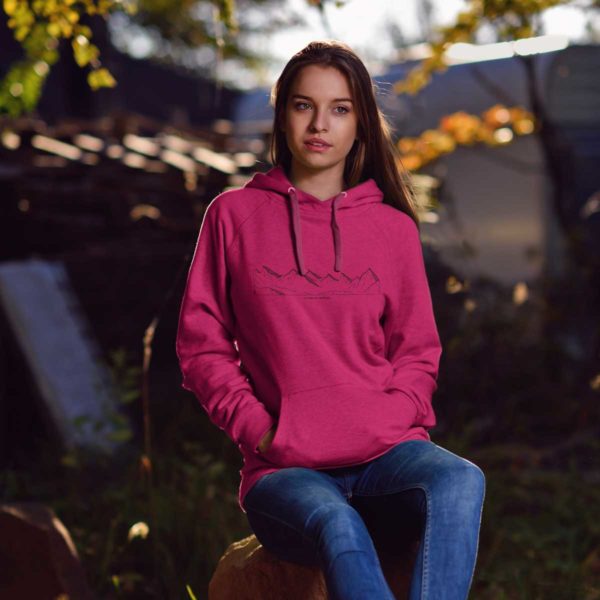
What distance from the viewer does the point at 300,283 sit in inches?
93.2

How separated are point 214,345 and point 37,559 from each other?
1353 millimetres

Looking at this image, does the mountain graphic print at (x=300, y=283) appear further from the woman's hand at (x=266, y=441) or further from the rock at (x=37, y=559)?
the rock at (x=37, y=559)

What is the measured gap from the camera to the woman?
87.8 inches

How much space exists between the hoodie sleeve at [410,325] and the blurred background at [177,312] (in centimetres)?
53

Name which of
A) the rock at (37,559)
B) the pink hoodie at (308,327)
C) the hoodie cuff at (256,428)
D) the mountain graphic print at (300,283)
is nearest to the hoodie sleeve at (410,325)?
the pink hoodie at (308,327)

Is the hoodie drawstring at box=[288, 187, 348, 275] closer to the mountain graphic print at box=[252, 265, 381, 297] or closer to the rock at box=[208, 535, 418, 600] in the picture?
the mountain graphic print at box=[252, 265, 381, 297]

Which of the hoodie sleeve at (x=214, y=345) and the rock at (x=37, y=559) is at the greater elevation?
the hoodie sleeve at (x=214, y=345)

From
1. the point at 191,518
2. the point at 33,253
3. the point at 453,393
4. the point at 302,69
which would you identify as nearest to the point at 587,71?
the point at 453,393

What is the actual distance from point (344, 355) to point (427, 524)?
0.46 metres

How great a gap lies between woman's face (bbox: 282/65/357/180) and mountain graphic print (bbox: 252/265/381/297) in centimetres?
30

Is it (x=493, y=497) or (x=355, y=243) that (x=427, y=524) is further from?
(x=493, y=497)

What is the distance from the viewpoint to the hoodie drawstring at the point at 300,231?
2.38 m

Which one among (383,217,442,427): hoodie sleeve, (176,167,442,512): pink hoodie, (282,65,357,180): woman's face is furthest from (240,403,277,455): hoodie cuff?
(282,65,357,180): woman's face

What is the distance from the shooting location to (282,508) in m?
2.21
